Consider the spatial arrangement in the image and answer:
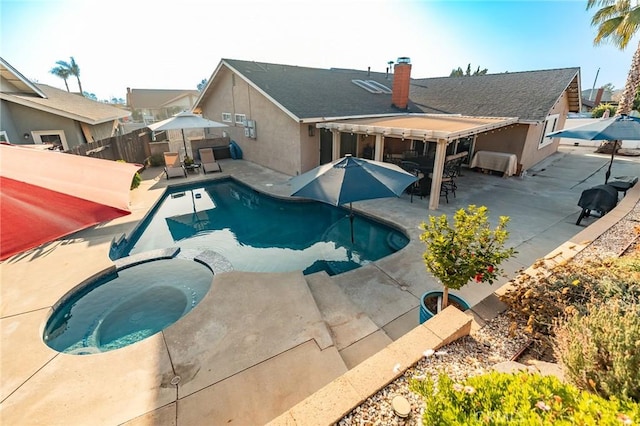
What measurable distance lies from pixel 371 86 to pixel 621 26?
11971mm

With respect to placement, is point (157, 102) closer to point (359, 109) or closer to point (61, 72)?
point (61, 72)

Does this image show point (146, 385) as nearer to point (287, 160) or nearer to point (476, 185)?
point (287, 160)

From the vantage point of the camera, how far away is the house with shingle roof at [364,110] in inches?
459

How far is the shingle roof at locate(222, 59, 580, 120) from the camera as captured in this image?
1198 cm

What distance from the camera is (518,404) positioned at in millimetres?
1780

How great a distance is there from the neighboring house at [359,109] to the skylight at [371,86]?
102 mm

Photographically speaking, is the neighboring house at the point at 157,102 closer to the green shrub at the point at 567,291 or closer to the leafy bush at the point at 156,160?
the leafy bush at the point at 156,160

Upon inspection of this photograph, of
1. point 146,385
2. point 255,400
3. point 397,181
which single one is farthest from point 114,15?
point 255,400

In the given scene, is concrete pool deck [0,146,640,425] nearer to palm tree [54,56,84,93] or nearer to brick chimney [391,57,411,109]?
brick chimney [391,57,411,109]

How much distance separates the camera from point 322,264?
6.70 metres

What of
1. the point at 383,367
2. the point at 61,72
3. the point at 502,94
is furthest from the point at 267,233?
the point at 61,72

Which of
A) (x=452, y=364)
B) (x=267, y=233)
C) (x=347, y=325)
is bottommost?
(x=267, y=233)

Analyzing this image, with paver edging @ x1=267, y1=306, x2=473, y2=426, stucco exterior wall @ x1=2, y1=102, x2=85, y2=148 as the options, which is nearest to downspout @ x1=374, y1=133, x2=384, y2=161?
paver edging @ x1=267, y1=306, x2=473, y2=426

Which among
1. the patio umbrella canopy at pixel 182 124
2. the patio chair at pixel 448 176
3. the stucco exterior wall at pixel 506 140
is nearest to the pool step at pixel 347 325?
the patio chair at pixel 448 176
